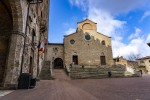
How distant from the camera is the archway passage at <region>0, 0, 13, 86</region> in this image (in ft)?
32.3

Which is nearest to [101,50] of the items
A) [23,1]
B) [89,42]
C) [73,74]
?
[89,42]

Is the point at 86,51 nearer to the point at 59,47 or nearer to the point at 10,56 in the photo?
the point at 59,47

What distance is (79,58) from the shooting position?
32.6 m

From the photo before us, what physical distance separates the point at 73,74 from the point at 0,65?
39.6 feet

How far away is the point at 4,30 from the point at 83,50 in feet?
78.7

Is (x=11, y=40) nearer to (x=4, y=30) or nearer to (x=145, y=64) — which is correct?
(x=4, y=30)

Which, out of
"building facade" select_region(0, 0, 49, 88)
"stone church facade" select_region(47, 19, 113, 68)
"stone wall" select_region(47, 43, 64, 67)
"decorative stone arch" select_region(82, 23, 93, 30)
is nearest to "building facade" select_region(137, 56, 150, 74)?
"stone church facade" select_region(47, 19, 113, 68)

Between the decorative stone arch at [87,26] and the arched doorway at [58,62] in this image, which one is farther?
the decorative stone arch at [87,26]

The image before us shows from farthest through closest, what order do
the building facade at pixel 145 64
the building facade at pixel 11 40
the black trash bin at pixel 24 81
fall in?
the building facade at pixel 145 64 → the black trash bin at pixel 24 81 → the building facade at pixel 11 40

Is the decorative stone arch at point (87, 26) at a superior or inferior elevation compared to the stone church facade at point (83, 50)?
superior

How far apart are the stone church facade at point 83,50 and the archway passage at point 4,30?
2147 cm

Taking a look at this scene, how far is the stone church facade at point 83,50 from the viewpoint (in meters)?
32.2

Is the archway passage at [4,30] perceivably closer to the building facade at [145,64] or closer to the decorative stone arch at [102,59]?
the decorative stone arch at [102,59]

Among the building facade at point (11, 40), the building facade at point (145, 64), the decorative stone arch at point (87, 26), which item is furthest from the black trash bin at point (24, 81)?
the building facade at point (145, 64)
